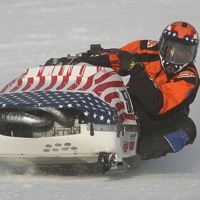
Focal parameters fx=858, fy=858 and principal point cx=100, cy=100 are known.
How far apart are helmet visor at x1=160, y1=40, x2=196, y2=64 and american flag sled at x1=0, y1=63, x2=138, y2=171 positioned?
790 millimetres

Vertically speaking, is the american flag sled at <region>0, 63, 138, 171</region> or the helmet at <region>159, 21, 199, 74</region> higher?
the helmet at <region>159, 21, 199, 74</region>

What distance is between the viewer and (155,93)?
769cm

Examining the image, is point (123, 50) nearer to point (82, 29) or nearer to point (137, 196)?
point (137, 196)

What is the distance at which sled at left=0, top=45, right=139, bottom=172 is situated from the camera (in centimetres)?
704

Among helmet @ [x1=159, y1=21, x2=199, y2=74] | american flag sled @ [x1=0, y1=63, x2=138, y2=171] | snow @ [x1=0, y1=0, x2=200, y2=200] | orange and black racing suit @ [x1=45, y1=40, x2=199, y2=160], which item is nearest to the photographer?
snow @ [x1=0, y1=0, x2=200, y2=200]

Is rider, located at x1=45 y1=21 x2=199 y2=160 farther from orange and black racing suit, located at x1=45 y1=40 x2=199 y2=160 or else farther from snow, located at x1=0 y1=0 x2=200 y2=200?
snow, located at x1=0 y1=0 x2=200 y2=200

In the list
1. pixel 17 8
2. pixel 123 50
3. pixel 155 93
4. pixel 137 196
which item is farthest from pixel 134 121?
pixel 17 8

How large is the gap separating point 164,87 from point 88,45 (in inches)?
232

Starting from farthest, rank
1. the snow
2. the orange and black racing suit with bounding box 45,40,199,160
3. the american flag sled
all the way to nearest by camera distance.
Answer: the orange and black racing suit with bounding box 45,40,199,160
the american flag sled
the snow

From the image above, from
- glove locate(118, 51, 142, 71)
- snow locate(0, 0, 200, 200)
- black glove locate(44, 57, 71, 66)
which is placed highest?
glove locate(118, 51, 142, 71)

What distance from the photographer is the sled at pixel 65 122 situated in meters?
7.04

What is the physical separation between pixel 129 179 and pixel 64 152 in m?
0.67

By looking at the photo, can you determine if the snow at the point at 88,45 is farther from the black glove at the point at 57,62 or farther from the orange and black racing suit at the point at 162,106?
the black glove at the point at 57,62

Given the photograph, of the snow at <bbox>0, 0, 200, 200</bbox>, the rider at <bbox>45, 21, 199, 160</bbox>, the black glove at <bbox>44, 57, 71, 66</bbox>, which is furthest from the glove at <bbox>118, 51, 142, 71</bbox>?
the snow at <bbox>0, 0, 200, 200</bbox>
